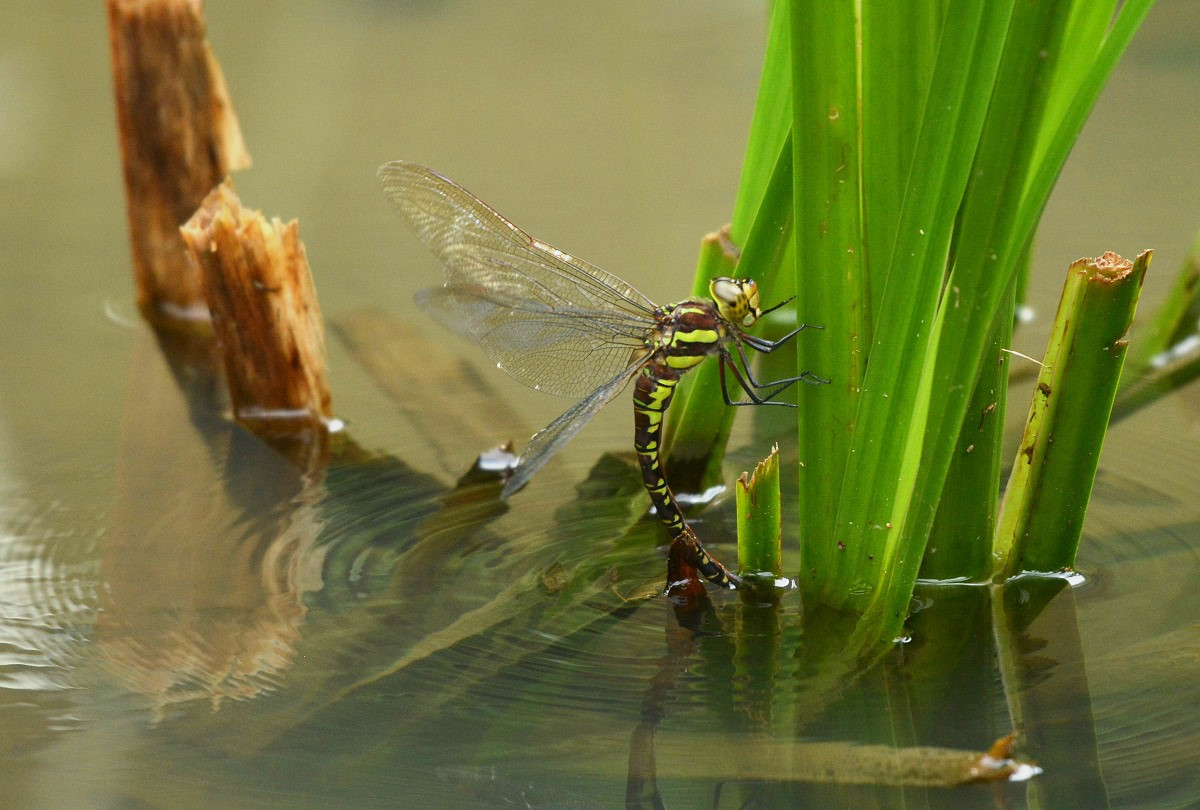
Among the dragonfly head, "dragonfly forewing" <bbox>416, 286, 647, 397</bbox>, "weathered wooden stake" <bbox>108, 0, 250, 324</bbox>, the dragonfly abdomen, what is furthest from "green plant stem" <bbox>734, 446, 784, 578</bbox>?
"weathered wooden stake" <bbox>108, 0, 250, 324</bbox>

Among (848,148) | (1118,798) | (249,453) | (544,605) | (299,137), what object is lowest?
(1118,798)

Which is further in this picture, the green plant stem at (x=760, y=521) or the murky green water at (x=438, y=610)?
the green plant stem at (x=760, y=521)

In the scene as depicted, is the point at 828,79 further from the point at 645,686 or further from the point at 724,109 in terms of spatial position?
the point at 724,109

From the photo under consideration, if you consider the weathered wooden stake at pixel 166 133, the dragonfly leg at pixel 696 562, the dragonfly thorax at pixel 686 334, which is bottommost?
the dragonfly leg at pixel 696 562

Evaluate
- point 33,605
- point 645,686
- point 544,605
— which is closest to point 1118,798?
point 645,686

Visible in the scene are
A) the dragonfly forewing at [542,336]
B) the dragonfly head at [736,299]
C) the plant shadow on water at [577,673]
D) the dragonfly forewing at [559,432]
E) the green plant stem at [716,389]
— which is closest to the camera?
the plant shadow on water at [577,673]

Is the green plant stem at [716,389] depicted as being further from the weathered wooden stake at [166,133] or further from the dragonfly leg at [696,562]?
the weathered wooden stake at [166,133]

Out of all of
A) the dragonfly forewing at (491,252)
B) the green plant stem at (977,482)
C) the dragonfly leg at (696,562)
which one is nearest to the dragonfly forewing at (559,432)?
the dragonfly forewing at (491,252)
